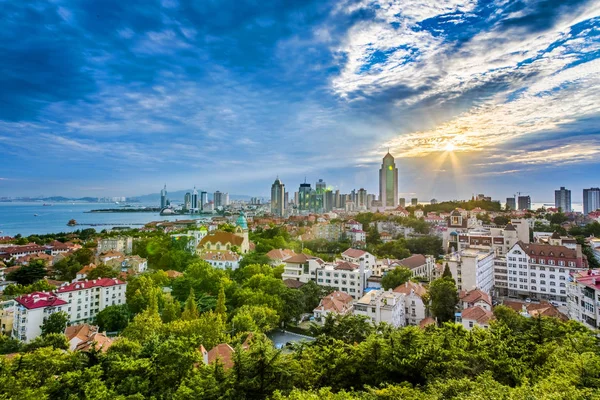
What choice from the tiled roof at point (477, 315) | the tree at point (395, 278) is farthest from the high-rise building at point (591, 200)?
the tiled roof at point (477, 315)

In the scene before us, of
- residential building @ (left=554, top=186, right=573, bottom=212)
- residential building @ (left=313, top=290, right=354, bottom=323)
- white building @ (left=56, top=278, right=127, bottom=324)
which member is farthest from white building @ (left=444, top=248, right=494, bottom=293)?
residential building @ (left=554, top=186, right=573, bottom=212)

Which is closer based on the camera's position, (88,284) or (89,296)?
(89,296)

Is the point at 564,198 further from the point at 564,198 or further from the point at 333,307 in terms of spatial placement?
the point at 333,307

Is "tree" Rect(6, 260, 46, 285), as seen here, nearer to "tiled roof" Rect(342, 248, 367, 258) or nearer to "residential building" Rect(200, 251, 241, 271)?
"residential building" Rect(200, 251, 241, 271)

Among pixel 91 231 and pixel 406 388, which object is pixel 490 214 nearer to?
pixel 406 388

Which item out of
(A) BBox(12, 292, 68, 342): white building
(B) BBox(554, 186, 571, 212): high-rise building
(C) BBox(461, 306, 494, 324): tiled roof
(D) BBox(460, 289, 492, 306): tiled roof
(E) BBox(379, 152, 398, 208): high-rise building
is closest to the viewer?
(C) BBox(461, 306, 494, 324): tiled roof

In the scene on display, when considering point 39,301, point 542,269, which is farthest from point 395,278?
point 39,301
